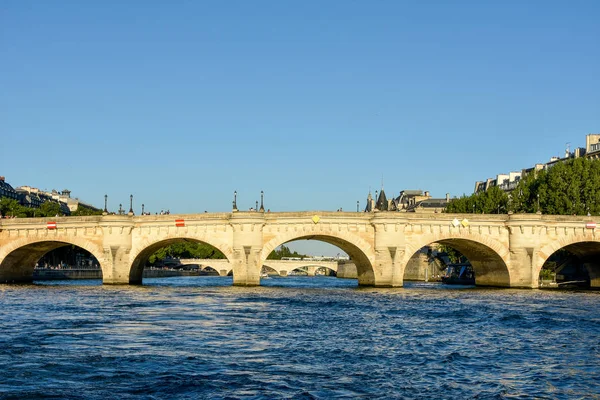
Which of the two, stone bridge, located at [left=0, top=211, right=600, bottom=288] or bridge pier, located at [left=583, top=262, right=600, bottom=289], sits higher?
stone bridge, located at [left=0, top=211, right=600, bottom=288]

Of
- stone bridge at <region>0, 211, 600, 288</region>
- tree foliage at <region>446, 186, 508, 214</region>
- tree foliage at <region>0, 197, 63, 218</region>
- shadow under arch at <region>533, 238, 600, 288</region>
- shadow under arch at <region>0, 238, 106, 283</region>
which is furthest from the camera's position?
tree foliage at <region>0, 197, 63, 218</region>

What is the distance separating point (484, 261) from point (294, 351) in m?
54.9

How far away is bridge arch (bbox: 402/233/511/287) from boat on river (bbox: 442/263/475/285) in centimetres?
1294

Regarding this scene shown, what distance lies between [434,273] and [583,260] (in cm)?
3845

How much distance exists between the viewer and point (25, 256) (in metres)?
80.4

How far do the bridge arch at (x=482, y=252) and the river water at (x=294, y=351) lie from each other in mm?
20910

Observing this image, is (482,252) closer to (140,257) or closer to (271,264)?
(140,257)

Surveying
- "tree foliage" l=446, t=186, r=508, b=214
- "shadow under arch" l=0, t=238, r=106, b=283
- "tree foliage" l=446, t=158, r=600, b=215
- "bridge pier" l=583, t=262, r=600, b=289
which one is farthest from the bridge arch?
"shadow under arch" l=0, t=238, r=106, b=283

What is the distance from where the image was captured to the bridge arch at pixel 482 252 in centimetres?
6912

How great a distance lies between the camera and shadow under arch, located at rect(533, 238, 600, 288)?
70.3 metres

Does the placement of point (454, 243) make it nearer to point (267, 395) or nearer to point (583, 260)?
point (583, 260)

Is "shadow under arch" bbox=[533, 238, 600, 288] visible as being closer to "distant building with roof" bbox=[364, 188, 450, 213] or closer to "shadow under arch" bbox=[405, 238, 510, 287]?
"shadow under arch" bbox=[405, 238, 510, 287]

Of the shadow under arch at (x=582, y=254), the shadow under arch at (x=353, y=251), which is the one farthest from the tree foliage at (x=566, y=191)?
the shadow under arch at (x=353, y=251)

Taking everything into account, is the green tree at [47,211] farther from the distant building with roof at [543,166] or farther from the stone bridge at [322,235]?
the distant building with roof at [543,166]
